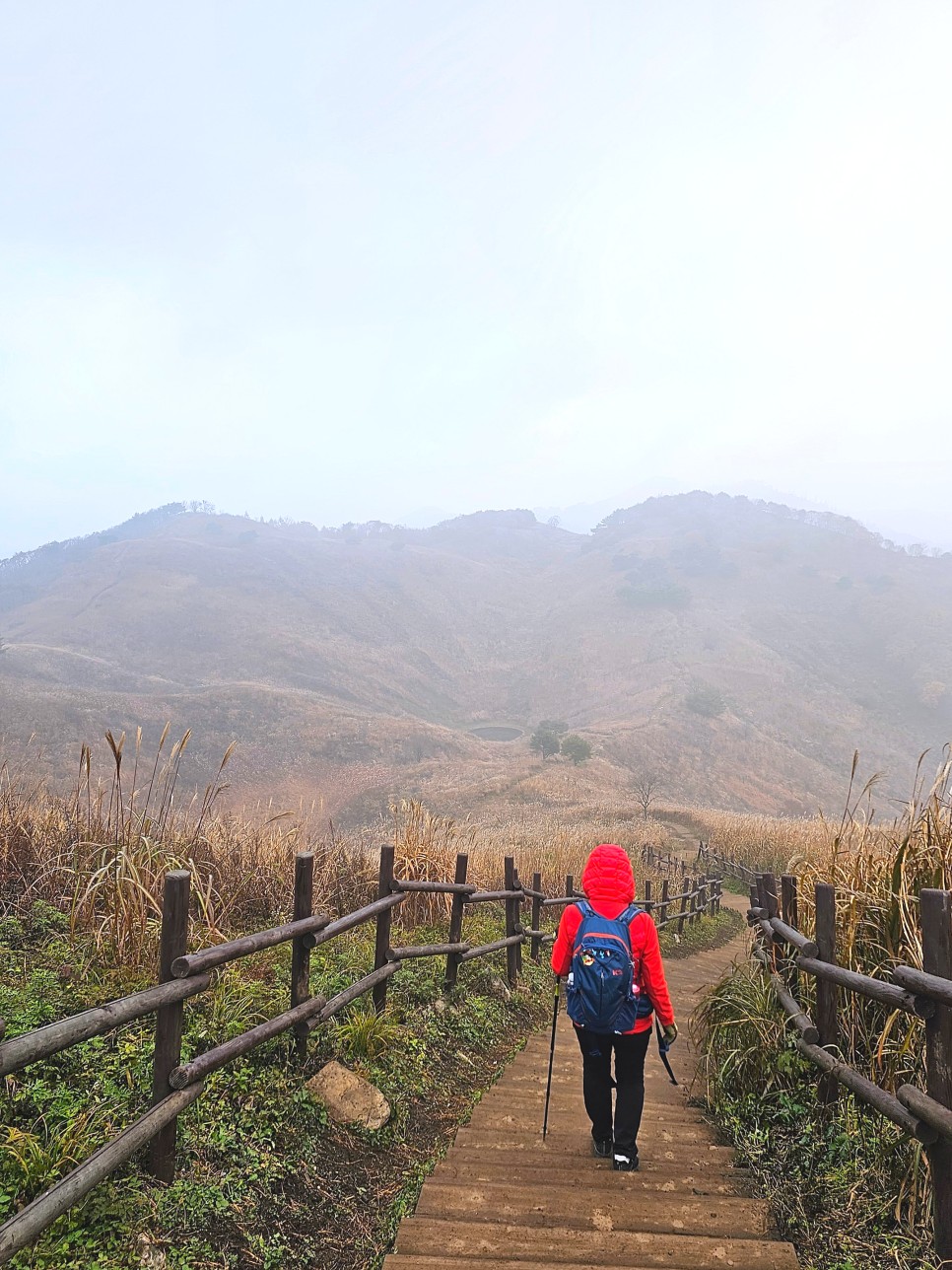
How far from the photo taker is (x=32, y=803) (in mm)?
7449

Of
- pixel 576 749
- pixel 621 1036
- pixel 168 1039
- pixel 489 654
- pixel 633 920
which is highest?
pixel 489 654

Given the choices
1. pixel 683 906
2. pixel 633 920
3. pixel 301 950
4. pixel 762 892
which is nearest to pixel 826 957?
pixel 633 920

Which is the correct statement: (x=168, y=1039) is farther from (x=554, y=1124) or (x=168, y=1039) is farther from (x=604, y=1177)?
(x=554, y=1124)

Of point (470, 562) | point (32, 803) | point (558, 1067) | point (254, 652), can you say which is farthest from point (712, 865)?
point (470, 562)

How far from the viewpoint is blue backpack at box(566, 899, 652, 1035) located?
3.49m

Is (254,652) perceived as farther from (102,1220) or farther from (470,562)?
(102,1220)

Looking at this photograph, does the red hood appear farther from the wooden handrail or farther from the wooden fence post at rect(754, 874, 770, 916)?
the wooden fence post at rect(754, 874, 770, 916)

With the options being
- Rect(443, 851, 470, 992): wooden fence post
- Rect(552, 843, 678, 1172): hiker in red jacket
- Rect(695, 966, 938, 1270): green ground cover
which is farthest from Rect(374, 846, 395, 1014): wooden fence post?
Rect(695, 966, 938, 1270): green ground cover

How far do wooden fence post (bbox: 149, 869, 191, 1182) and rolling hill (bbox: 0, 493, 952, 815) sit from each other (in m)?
40.2

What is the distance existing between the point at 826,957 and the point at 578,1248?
2.02 meters

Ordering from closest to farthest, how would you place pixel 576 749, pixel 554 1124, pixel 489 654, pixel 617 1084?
pixel 617 1084 < pixel 554 1124 < pixel 576 749 < pixel 489 654

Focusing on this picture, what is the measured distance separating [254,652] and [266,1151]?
283 feet

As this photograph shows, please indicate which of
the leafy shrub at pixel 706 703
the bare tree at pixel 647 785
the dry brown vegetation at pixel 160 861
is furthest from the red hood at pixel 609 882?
the leafy shrub at pixel 706 703

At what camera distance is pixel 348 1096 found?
4000 millimetres
